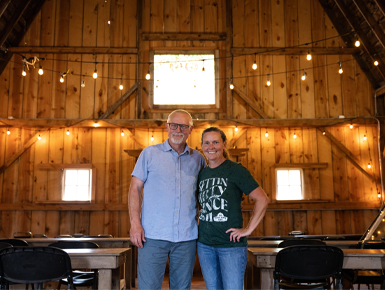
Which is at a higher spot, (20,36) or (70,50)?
(20,36)

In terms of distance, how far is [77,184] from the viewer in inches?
338

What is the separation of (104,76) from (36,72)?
165cm

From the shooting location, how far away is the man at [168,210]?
2496 mm


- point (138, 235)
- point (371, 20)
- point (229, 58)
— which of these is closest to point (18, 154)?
point (229, 58)

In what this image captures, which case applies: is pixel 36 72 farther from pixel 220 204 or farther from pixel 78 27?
pixel 220 204

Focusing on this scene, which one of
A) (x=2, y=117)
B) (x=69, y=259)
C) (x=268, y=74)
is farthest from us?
(x=268, y=74)

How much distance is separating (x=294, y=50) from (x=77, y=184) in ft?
20.3

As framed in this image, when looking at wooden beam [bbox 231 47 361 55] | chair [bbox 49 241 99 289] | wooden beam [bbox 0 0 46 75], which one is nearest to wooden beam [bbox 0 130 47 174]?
wooden beam [bbox 0 0 46 75]

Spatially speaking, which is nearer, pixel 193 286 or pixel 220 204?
pixel 220 204

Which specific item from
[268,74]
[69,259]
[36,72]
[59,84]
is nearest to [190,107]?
[268,74]

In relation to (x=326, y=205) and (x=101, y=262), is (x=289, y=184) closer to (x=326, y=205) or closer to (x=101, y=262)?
(x=326, y=205)

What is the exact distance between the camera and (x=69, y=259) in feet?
9.68

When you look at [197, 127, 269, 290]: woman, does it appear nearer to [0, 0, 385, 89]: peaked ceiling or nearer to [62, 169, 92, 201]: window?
[0, 0, 385, 89]: peaked ceiling

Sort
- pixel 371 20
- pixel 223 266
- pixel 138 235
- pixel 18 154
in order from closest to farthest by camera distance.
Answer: pixel 223 266 < pixel 138 235 < pixel 371 20 < pixel 18 154
